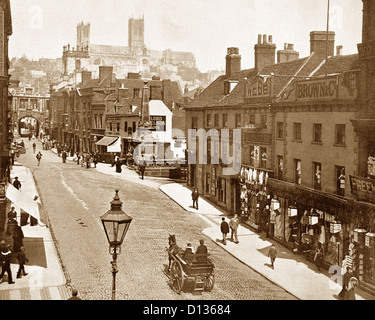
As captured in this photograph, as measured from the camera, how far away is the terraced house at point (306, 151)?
753 inches

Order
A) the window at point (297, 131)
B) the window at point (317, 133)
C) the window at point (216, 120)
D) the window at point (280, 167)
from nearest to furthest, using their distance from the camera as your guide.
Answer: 1. the window at point (317, 133)
2. the window at point (297, 131)
3. the window at point (280, 167)
4. the window at point (216, 120)

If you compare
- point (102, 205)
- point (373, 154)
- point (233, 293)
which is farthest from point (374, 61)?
point (102, 205)

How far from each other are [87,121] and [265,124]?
16.8 m

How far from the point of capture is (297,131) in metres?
24.3

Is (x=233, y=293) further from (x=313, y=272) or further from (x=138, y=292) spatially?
(x=313, y=272)

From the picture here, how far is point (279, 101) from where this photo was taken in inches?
1020

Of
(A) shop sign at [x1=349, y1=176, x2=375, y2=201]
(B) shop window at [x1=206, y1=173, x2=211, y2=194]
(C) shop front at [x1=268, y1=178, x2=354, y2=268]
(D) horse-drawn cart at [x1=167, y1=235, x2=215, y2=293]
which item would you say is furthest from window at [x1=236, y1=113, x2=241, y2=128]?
(D) horse-drawn cart at [x1=167, y1=235, x2=215, y2=293]

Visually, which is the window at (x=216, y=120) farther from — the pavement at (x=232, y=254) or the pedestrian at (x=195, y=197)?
the pedestrian at (x=195, y=197)

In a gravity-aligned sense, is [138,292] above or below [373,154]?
below

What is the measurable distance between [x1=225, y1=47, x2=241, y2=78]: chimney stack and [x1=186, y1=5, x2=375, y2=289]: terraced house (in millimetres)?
1819

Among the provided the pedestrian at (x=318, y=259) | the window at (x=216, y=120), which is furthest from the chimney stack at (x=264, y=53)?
the pedestrian at (x=318, y=259)

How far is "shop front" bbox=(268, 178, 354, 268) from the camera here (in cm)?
2022

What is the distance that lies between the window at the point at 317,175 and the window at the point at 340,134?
5.59 feet

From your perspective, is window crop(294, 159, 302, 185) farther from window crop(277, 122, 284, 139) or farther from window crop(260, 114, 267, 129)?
window crop(260, 114, 267, 129)
